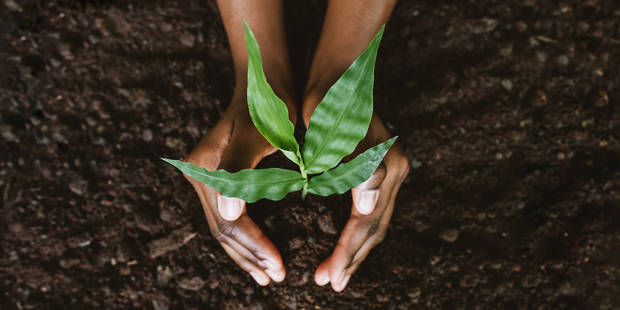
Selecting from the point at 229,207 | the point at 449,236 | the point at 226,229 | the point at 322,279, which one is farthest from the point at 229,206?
the point at 449,236

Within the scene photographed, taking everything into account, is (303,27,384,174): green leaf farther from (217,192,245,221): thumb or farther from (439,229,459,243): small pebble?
(439,229,459,243): small pebble

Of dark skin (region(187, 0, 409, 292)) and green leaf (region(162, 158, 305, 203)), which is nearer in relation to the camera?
green leaf (region(162, 158, 305, 203))

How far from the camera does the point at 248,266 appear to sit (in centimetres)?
93

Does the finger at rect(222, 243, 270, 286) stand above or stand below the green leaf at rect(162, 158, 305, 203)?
below

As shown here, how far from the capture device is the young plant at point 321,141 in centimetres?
57

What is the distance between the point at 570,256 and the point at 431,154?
419 millimetres

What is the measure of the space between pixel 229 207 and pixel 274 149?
0.17 m

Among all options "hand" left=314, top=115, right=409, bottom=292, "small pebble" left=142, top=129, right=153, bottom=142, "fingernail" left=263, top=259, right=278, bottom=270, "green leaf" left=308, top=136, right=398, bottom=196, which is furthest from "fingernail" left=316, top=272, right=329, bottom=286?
"small pebble" left=142, top=129, right=153, bottom=142

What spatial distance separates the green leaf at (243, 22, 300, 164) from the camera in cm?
52

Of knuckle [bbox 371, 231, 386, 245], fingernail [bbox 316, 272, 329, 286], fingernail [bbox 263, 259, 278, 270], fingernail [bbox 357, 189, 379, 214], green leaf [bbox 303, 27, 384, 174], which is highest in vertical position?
green leaf [bbox 303, 27, 384, 174]

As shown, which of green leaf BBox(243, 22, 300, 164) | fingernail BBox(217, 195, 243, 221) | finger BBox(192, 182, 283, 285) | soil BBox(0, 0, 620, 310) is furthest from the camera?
A: soil BBox(0, 0, 620, 310)

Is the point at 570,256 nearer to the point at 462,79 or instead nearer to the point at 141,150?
the point at 462,79

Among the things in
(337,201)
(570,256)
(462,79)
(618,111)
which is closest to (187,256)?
(337,201)

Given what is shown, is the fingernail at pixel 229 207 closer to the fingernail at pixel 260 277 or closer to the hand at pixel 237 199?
the hand at pixel 237 199
